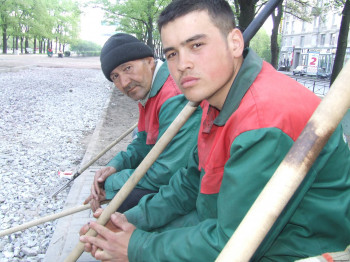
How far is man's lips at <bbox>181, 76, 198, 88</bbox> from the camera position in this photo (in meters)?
1.62

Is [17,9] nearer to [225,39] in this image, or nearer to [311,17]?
[311,17]

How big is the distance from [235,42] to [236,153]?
637mm

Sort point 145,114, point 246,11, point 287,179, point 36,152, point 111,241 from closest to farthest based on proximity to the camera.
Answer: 1. point 287,179
2. point 111,241
3. point 145,114
4. point 36,152
5. point 246,11

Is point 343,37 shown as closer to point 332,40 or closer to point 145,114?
point 145,114

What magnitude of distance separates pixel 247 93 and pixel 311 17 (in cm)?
1818

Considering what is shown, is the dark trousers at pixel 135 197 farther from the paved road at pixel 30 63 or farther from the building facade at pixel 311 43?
the building facade at pixel 311 43

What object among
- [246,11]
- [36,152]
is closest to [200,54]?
[36,152]

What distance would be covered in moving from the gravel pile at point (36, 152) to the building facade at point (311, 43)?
104ft

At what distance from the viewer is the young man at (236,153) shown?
1292 mm

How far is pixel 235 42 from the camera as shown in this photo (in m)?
1.69

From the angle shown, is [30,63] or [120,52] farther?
[30,63]

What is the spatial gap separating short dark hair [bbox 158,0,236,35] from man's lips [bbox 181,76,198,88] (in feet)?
0.87

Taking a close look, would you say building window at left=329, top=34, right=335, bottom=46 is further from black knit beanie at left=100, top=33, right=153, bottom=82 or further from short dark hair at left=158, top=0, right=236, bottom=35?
short dark hair at left=158, top=0, right=236, bottom=35

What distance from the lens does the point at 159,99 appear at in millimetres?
2812
